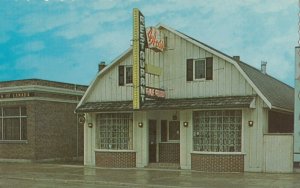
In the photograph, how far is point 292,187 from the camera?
16812mm

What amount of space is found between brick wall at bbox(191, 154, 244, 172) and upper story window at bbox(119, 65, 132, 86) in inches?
203

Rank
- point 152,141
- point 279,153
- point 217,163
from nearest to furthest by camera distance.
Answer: point 279,153 → point 217,163 → point 152,141

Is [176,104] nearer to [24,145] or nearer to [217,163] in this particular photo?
[217,163]

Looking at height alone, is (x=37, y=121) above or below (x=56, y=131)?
above

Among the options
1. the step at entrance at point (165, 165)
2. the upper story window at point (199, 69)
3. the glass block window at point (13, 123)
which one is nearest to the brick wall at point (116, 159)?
the step at entrance at point (165, 165)

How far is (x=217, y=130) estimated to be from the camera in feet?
76.5

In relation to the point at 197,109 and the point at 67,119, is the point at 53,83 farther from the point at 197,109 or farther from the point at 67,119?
the point at 197,109

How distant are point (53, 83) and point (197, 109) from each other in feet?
36.3

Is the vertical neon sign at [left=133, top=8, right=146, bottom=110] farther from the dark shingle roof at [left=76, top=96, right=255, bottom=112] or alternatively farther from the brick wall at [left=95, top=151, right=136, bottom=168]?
the brick wall at [left=95, top=151, right=136, bottom=168]

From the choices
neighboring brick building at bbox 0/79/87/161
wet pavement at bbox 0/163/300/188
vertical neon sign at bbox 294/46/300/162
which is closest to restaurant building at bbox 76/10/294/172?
vertical neon sign at bbox 294/46/300/162

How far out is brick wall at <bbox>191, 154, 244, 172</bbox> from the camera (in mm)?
22672

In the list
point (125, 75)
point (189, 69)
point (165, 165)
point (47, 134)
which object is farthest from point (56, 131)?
point (189, 69)

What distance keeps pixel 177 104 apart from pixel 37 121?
32.5 feet

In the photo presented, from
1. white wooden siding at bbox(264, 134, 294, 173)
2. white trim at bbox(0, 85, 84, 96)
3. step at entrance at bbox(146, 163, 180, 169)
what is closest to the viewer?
white wooden siding at bbox(264, 134, 294, 173)
